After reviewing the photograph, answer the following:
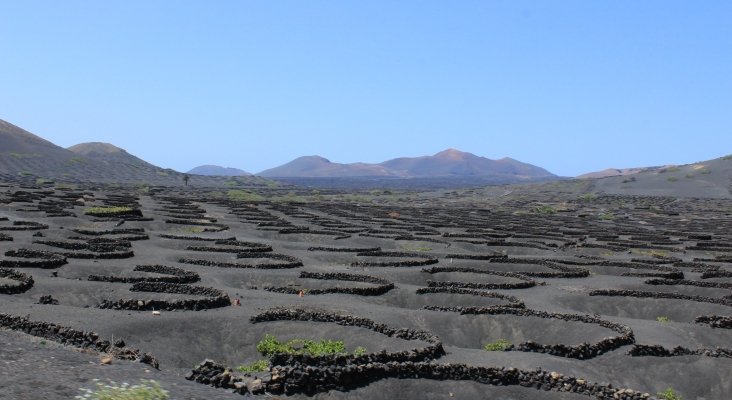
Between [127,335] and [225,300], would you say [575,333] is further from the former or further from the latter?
[127,335]

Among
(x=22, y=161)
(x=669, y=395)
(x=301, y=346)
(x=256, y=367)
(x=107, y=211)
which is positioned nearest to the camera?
(x=256, y=367)

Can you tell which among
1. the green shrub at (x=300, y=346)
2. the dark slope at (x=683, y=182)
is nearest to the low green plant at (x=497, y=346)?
the green shrub at (x=300, y=346)

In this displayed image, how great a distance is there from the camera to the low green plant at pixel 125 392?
43.7 ft

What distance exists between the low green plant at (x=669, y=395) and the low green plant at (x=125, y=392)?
53.1ft

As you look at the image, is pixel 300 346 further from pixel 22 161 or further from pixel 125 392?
pixel 22 161

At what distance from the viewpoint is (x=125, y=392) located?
13.7 meters

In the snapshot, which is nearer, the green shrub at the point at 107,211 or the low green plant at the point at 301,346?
the low green plant at the point at 301,346

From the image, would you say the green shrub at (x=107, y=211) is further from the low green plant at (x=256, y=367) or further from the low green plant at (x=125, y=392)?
the low green plant at (x=125, y=392)

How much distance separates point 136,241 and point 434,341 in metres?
31.0

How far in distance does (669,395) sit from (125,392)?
17359mm

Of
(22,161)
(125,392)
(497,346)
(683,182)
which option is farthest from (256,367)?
(22,161)

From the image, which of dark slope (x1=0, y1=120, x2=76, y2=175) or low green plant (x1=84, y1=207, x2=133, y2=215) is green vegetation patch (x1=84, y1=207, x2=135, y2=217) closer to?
low green plant (x1=84, y1=207, x2=133, y2=215)

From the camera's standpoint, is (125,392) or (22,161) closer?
(125,392)

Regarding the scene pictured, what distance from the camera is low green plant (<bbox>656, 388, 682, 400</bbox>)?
22150 mm
